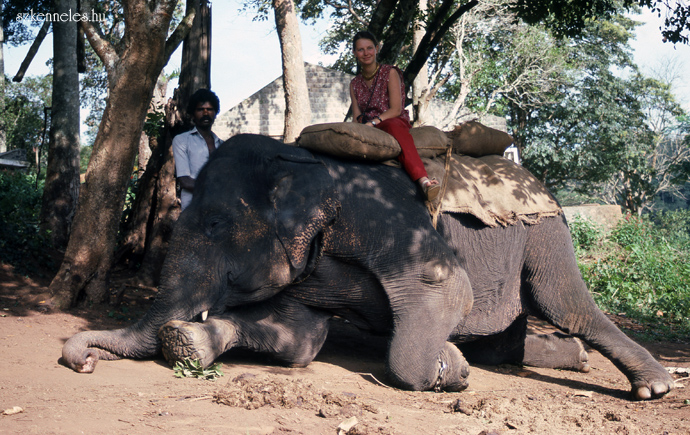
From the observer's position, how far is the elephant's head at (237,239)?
398cm

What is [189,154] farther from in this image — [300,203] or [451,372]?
[451,372]

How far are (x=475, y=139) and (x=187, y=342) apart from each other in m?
3.13

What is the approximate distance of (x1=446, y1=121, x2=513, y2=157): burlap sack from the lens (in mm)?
5508

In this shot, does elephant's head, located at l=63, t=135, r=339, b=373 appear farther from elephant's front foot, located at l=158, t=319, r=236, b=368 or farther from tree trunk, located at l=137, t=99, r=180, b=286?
tree trunk, located at l=137, t=99, r=180, b=286

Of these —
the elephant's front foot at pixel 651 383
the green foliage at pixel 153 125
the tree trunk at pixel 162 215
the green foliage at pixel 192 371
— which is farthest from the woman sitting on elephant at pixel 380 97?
the green foliage at pixel 153 125

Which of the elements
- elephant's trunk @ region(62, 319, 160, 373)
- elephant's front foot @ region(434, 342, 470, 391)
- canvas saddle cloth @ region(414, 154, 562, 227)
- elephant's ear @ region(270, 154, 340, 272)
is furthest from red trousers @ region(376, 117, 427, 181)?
elephant's trunk @ region(62, 319, 160, 373)

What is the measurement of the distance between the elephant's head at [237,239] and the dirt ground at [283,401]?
362 millimetres

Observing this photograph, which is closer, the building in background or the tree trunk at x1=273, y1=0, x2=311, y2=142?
the tree trunk at x1=273, y1=0, x2=311, y2=142

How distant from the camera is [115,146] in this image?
18.5 feet

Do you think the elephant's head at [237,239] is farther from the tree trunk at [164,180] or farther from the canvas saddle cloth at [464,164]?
the tree trunk at [164,180]

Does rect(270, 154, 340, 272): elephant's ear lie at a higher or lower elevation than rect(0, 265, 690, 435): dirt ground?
higher

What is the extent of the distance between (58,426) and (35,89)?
41.1 m

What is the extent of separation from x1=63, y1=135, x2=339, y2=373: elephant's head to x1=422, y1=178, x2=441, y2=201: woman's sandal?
70 centimetres

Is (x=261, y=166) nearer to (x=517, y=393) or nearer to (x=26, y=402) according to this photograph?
(x=26, y=402)
